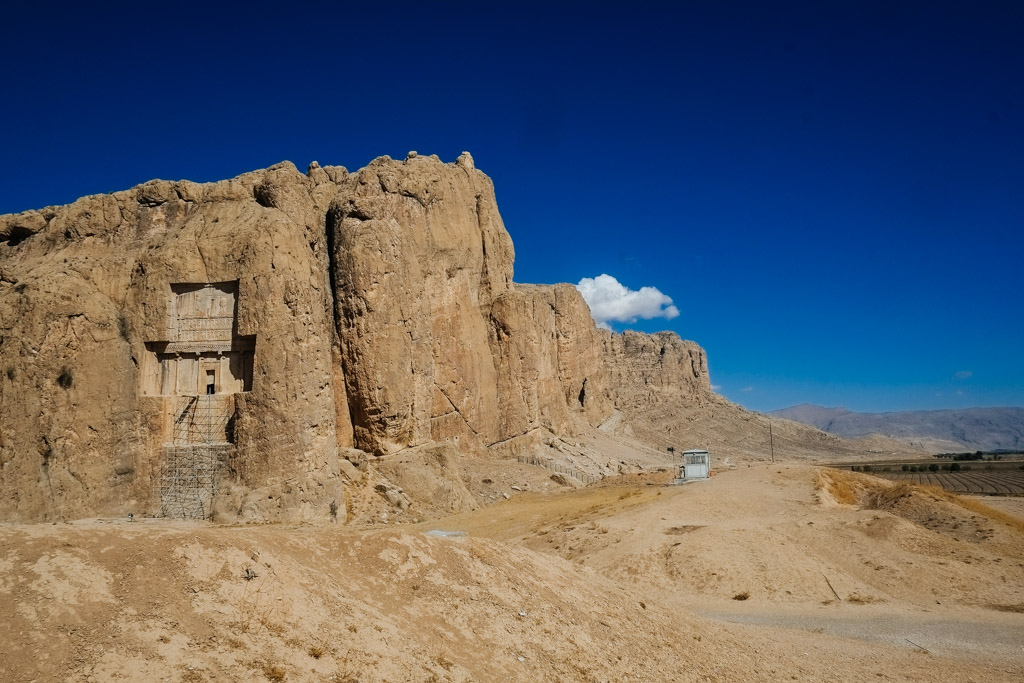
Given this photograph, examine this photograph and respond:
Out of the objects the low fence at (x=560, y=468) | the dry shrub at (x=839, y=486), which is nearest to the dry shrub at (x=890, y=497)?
the dry shrub at (x=839, y=486)

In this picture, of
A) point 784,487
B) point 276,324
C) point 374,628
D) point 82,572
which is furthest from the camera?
point 784,487

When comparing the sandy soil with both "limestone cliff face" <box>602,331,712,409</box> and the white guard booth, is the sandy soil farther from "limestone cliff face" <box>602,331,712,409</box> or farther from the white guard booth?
"limestone cliff face" <box>602,331,712,409</box>

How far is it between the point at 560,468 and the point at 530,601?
115 feet

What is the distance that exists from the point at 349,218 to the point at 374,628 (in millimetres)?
23323

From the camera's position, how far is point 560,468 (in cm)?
4781

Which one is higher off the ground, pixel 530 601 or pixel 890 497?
pixel 890 497

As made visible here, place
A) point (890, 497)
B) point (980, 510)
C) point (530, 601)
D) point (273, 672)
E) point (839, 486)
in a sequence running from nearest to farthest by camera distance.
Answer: point (273, 672) < point (530, 601) < point (980, 510) < point (890, 497) < point (839, 486)

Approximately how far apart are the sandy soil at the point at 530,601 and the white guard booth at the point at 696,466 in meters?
13.3

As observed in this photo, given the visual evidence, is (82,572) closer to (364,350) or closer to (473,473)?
(364,350)

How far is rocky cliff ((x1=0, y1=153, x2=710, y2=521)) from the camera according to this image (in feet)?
73.4

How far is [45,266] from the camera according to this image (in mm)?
25125

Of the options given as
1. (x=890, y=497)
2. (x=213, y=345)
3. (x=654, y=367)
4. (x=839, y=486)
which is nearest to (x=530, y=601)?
(x=213, y=345)

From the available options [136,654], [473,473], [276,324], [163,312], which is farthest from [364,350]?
[136,654]

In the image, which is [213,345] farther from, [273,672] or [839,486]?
[839,486]
